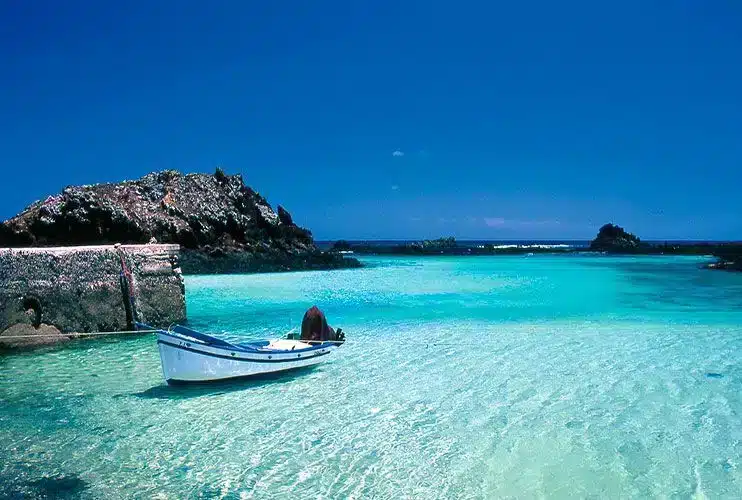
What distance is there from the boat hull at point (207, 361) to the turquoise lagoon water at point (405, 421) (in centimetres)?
22

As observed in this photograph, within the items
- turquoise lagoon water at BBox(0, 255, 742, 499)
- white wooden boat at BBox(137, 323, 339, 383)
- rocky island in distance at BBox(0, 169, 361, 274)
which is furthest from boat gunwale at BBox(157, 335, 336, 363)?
rocky island in distance at BBox(0, 169, 361, 274)

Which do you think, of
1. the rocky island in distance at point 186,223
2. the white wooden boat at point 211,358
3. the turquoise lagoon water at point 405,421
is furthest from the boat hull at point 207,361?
the rocky island in distance at point 186,223

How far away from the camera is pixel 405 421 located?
25.1 ft

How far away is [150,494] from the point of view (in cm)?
555

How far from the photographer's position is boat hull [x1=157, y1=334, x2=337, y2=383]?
8938mm

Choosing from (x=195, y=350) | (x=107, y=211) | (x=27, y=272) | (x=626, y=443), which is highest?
(x=107, y=211)

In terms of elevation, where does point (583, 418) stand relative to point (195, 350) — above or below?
below

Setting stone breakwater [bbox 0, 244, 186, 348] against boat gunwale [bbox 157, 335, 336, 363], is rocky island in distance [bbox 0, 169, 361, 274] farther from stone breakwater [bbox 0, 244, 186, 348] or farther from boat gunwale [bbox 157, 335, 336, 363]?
boat gunwale [bbox 157, 335, 336, 363]

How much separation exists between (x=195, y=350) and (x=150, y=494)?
11.8 feet

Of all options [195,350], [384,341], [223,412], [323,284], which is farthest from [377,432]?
[323,284]

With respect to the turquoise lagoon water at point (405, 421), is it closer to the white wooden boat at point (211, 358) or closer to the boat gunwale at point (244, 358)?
the white wooden boat at point (211, 358)

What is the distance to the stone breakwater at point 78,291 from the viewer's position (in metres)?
12.2

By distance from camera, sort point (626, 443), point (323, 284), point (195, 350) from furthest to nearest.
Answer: point (323, 284)
point (195, 350)
point (626, 443)

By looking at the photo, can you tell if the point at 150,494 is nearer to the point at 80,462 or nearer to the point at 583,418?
the point at 80,462
